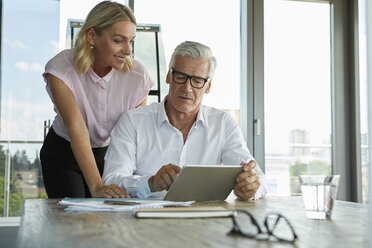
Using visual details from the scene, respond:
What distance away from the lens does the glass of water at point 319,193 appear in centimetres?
102

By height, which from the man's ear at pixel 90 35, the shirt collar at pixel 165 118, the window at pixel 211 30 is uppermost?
the window at pixel 211 30

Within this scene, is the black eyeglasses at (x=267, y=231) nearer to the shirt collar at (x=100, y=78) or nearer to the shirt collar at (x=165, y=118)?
the shirt collar at (x=165, y=118)

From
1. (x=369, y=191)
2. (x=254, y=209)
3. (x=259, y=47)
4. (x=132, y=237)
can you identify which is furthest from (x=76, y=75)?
(x=259, y=47)

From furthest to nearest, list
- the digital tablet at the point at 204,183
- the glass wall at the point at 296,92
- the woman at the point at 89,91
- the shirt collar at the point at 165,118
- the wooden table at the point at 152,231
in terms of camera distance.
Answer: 1. the glass wall at the point at 296,92
2. the shirt collar at the point at 165,118
3. the woman at the point at 89,91
4. the digital tablet at the point at 204,183
5. the wooden table at the point at 152,231

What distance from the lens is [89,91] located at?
6.63 feet

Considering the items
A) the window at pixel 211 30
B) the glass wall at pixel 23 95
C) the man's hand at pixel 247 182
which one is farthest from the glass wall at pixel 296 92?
the man's hand at pixel 247 182

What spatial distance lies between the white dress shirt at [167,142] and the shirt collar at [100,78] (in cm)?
17

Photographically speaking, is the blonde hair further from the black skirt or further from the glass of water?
the glass of water

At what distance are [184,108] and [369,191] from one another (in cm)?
154

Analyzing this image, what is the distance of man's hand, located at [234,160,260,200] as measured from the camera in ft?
4.73

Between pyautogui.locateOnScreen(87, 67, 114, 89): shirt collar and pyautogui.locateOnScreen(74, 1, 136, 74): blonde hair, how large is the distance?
5 cm

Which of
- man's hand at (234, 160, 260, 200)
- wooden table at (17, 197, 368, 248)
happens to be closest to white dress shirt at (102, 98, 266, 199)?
man's hand at (234, 160, 260, 200)

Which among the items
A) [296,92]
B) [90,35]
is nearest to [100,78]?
[90,35]

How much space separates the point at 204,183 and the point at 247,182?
184 mm
